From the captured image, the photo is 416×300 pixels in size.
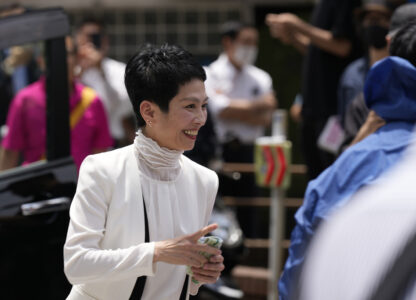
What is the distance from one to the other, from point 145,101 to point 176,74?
138 mm

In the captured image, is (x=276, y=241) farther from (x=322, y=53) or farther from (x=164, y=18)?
(x=164, y=18)

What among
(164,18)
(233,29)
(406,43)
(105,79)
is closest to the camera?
(406,43)

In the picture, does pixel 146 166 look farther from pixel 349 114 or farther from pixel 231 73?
pixel 231 73

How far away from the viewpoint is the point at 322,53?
5465 mm

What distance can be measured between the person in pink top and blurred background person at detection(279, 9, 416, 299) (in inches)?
60.8

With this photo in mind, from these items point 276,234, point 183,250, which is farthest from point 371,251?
point 276,234

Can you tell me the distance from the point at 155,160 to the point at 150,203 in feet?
0.49

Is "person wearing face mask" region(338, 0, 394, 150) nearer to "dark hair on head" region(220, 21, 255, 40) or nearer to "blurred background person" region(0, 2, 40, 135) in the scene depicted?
"blurred background person" region(0, 2, 40, 135)

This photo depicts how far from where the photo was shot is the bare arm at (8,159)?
14.1 feet

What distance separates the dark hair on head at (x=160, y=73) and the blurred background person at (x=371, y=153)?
2.27ft

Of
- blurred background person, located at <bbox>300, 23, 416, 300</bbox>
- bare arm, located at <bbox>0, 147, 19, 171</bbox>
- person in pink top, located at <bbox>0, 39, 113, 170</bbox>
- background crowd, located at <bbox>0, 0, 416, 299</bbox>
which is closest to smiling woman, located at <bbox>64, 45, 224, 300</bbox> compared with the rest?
background crowd, located at <bbox>0, 0, 416, 299</bbox>

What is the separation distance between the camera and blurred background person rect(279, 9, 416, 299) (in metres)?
2.92

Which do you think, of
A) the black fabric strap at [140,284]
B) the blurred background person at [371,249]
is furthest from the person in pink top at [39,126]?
the blurred background person at [371,249]

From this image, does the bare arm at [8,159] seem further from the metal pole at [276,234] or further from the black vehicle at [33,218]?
the metal pole at [276,234]
